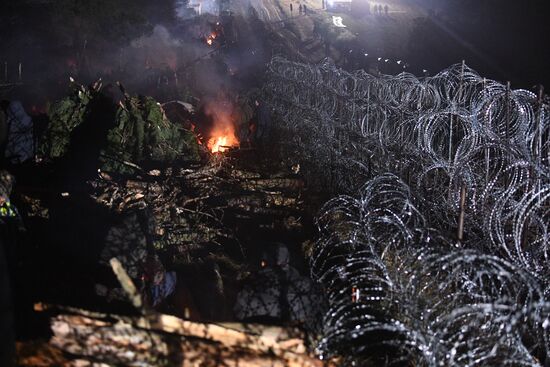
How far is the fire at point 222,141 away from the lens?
1147 centimetres

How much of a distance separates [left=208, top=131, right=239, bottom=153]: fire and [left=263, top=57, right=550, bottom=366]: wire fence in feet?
4.18

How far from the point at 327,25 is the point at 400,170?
27.6m

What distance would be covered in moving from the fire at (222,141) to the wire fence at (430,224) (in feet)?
4.18

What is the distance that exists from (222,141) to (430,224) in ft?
22.7

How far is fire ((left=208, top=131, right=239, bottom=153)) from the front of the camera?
1147 centimetres

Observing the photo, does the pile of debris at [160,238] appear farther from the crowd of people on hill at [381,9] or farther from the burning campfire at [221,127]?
the crowd of people on hill at [381,9]

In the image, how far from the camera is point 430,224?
6121mm

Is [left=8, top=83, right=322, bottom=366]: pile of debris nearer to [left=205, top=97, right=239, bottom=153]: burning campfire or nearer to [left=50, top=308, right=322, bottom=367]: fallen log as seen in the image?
[left=50, top=308, right=322, bottom=367]: fallen log

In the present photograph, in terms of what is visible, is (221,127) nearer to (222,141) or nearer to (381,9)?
(222,141)

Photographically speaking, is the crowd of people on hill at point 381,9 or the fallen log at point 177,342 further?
the crowd of people on hill at point 381,9

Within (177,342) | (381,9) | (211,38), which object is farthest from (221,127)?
(381,9)

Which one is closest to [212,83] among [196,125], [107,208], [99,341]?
[196,125]

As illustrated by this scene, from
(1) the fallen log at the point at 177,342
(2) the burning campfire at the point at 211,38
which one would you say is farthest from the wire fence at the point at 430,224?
(2) the burning campfire at the point at 211,38

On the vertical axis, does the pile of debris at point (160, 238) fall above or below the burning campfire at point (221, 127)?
below
